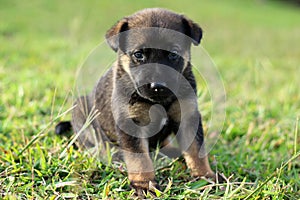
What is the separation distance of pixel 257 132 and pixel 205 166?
1.39 metres

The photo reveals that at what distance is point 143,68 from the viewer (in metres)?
3.25

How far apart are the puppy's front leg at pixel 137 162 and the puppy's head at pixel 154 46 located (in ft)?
1.18

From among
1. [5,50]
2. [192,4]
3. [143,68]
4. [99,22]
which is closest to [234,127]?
[143,68]

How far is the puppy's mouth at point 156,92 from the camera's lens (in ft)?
10.1

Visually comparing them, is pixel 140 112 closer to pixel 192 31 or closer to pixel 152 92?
pixel 152 92

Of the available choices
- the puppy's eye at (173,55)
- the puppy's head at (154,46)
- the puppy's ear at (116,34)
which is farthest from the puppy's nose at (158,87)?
the puppy's ear at (116,34)

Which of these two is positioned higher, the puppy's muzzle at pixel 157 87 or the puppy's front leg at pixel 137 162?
the puppy's muzzle at pixel 157 87

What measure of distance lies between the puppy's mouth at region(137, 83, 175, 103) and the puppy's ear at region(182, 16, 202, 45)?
20.7 inches

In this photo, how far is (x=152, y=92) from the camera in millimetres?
3119

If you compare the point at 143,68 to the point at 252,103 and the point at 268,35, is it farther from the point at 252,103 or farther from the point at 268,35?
the point at 268,35

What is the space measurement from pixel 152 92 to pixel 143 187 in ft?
2.32

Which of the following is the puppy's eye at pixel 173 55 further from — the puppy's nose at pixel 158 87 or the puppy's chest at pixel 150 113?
the puppy's chest at pixel 150 113

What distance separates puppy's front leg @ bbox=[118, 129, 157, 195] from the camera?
3096mm

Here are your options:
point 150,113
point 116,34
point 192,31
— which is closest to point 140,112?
point 150,113
